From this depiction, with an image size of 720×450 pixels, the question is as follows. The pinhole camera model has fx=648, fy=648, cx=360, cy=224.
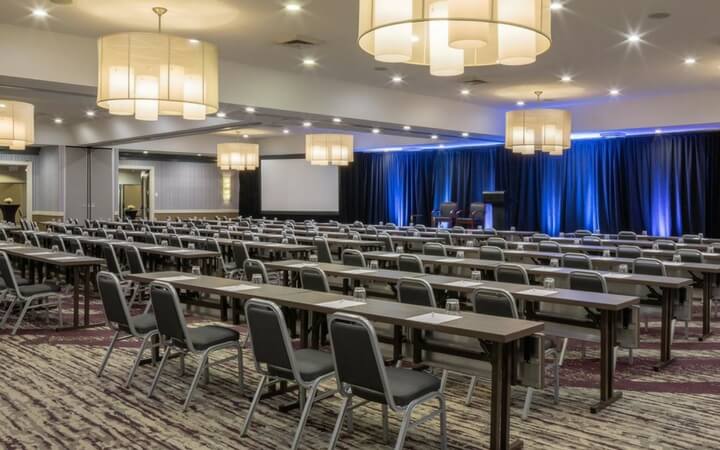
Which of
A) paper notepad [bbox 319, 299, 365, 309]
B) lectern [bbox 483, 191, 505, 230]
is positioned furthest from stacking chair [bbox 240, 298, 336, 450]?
lectern [bbox 483, 191, 505, 230]

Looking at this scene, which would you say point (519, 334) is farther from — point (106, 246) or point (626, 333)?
point (106, 246)

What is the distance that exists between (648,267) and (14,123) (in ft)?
33.3

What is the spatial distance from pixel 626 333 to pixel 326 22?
560 centimetres

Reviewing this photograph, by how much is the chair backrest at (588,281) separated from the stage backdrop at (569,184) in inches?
447

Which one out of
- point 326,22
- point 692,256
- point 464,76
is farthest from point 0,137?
point 692,256

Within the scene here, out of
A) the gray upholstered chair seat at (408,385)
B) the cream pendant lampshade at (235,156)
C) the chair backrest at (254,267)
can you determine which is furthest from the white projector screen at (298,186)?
the gray upholstered chair seat at (408,385)

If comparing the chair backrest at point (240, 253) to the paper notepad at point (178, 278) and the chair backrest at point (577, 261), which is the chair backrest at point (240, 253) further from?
the chair backrest at point (577, 261)

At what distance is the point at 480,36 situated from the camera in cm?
401

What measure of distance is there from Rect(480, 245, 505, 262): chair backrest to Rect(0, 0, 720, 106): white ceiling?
3.17 m

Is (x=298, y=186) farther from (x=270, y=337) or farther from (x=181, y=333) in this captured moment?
(x=270, y=337)

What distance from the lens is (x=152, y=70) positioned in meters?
6.93

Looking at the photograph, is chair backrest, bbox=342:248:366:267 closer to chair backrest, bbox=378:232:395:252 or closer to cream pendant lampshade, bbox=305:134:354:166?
chair backrest, bbox=378:232:395:252

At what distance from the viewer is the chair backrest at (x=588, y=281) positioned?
602 centimetres

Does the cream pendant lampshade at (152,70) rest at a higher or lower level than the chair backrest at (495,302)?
higher
